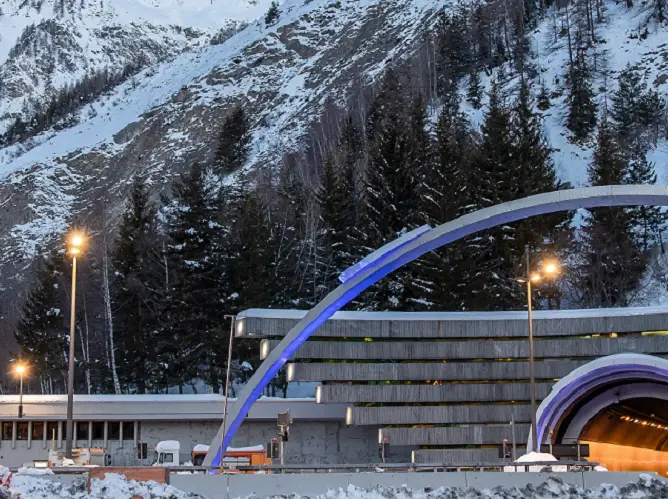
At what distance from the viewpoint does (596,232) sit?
57.9 meters

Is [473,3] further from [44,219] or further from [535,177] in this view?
[535,177]

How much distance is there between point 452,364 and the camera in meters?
39.2

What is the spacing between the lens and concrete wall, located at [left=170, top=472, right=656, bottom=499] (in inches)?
622

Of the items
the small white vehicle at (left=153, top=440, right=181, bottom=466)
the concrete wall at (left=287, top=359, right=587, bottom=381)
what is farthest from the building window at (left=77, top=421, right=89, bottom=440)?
the concrete wall at (left=287, top=359, right=587, bottom=381)

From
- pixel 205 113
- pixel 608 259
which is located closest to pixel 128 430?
pixel 608 259

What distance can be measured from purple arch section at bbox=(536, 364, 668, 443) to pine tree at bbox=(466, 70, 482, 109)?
63.4m

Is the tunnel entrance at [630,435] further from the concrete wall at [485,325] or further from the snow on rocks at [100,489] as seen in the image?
the snow on rocks at [100,489]

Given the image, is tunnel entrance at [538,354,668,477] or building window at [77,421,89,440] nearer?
tunnel entrance at [538,354,668,477]

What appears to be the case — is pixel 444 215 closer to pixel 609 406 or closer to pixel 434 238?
pixel 609 406

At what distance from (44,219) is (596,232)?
6931 centimetres

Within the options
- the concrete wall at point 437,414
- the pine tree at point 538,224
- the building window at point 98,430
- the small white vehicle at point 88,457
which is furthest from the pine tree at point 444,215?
the small white vehicle at point 88,457

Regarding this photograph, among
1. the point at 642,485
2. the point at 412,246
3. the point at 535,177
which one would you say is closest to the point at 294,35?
the point at 535,177

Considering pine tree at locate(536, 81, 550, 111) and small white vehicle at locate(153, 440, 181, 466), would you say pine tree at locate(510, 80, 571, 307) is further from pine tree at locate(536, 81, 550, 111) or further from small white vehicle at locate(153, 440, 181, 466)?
pine tree at locate(536, 81, 550, 111)

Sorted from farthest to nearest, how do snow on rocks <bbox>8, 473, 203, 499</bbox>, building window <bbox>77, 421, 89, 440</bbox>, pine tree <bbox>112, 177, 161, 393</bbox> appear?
1. pine tree <bbox>112, 177, 161, 393</bbox>
2. building window <bbox>77, 421, 89, 440</bbox>
3. snow on rocks <bbox>8, 473, 203, 499</bbox>
